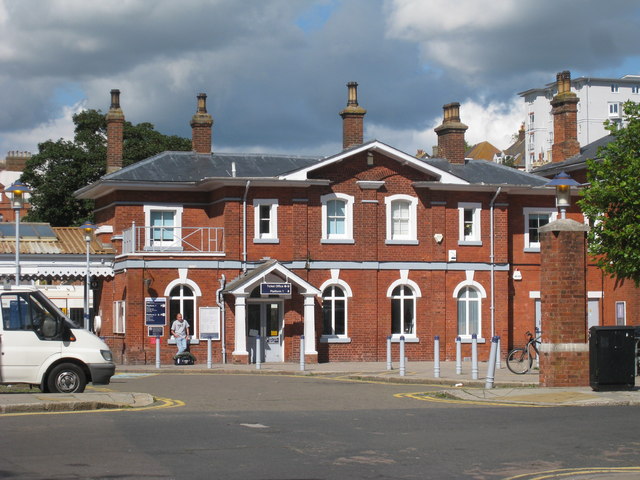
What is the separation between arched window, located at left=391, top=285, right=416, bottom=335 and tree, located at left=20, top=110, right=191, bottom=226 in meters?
29.2

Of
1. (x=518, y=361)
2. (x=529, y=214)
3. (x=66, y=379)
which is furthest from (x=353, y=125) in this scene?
(x=66, y=379)

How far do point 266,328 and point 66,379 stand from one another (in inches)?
772

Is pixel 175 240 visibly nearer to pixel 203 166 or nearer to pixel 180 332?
pixel 203 166

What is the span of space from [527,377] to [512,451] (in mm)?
14051

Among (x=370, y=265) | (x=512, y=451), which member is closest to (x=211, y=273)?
(x=370, y=265)

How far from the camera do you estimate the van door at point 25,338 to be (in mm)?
19422

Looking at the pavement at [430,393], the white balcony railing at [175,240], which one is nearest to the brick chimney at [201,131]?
the white balcony railing at [175,240]

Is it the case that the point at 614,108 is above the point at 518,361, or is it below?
above

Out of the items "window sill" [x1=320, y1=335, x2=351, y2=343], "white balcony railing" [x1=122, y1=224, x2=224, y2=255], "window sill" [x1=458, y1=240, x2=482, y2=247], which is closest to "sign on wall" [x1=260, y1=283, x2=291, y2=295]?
"white balcony railing" [x1=122, y1=224, x2=224, y2=255]

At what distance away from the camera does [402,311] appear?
133 feet

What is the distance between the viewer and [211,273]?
3872 cm

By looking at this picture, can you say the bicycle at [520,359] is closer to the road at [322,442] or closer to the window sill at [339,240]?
the window sill at [339,240]

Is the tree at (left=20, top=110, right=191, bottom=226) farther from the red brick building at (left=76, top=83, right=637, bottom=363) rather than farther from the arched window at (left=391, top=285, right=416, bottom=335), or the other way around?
the arched window at (left=391, top=285, right=416, bottom=335)

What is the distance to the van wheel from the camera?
64.5 ft
